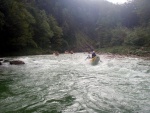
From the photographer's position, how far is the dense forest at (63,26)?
38094mm

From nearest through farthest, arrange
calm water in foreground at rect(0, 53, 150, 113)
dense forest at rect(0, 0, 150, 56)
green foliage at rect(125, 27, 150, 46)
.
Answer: calm water in foreground at rect(0, 53, 150, 113)
dense forest at rect(0, 0, 150, 56)
green foliage at rect(125, 27, 150, 46)

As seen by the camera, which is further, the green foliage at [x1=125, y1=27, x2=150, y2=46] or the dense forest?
the green foliage at [x1=125, y1=27, x2=150, y2=46]

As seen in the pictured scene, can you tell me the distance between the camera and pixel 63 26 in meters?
84.3

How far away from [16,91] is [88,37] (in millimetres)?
106860

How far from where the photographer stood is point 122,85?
35.5ft

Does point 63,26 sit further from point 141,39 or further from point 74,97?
point 74,97

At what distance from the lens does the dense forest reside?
38094 mm

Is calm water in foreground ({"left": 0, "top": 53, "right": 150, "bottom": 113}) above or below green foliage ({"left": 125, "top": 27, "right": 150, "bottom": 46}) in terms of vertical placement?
below

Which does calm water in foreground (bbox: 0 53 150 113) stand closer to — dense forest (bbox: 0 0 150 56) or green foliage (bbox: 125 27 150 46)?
dense forest (bbox: 0 0 150 56)

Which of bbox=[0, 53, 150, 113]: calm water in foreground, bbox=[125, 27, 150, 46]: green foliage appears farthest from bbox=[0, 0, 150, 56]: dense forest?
bbox=[0, 53, 150, 113]: calm water in foreground

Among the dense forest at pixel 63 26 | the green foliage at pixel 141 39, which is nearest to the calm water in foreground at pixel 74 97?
the dense forest at pixel 63 26

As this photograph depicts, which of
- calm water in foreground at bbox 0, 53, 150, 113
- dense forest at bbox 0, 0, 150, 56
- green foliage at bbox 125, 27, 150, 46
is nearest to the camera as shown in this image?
calm water in foreground at bbox 0, 53, 150, 113

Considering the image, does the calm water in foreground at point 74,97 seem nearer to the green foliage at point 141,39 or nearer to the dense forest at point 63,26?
the dense forest at point 63,26

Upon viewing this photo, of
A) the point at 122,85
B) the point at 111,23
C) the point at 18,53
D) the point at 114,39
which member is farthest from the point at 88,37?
the point at 122,85
